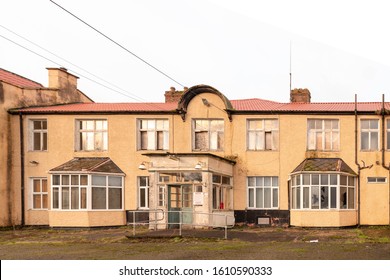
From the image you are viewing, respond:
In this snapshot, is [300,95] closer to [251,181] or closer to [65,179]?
[251,181]

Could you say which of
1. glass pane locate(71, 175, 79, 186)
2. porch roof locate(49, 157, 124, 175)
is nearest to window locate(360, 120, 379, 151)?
porch roof locate(49, 157, 124, 175)

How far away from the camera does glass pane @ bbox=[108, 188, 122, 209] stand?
2833 centimetres

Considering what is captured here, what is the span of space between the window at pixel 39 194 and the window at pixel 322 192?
42.5 ft

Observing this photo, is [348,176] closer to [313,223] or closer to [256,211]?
[313,223]

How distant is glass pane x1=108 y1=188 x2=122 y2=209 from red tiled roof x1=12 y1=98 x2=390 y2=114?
4.09 meters

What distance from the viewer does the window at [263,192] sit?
94.3ft

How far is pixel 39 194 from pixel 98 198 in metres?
3.65

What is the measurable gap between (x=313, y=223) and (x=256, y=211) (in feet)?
10.3

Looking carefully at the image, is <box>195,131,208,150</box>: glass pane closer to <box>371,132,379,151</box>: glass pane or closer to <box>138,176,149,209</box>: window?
<box>138,176,149,209</box>: window

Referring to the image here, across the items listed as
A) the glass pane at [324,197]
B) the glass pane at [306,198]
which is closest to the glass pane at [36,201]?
the glass pane at [306,198]

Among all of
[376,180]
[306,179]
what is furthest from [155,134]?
[376,180]

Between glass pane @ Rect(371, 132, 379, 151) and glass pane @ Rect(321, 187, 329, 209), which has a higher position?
glass pane @ Rect(371, 132, 379, 151)

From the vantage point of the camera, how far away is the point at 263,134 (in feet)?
94.7

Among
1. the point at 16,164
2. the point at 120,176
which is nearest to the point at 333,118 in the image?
the point at 120,176
